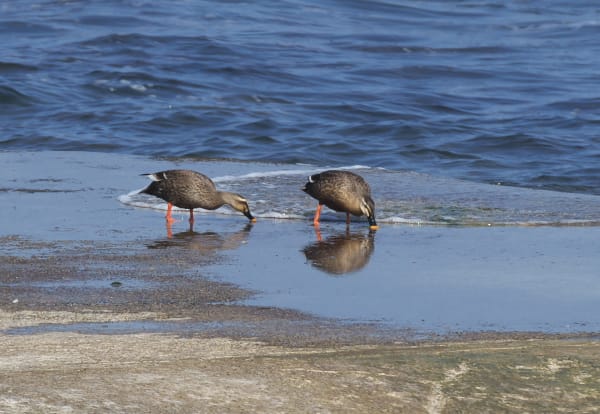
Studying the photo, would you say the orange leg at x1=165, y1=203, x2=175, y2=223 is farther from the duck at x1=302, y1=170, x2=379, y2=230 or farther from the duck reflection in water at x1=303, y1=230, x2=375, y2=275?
the duck reflection in water at x1=303, y1=230, x2=375, y2=275

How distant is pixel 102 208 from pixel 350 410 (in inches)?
310

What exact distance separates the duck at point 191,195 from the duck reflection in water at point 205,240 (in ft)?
1.71

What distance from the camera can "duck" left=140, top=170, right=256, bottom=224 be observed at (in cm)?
1266

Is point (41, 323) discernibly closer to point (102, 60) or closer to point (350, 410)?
point (350, 410)

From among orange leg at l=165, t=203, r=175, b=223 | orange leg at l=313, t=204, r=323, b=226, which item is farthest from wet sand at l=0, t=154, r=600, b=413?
orange leg at l=313, t=204, r=323, b=226

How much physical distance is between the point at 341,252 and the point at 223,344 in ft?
13.6

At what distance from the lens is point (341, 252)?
10.9 meters

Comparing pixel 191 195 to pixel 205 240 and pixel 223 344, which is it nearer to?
pixel 205 240

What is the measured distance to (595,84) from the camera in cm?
2572

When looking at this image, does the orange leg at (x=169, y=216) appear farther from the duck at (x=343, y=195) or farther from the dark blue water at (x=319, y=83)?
the dark blue water at (x=319, y=83)

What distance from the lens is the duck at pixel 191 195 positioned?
1266 cm

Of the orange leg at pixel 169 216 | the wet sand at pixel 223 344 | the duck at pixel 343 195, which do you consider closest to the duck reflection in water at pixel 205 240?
the wet sand at pixel 223 344

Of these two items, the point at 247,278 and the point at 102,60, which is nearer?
the point at 247,278

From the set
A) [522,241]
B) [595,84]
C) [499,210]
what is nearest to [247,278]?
[522,241]
